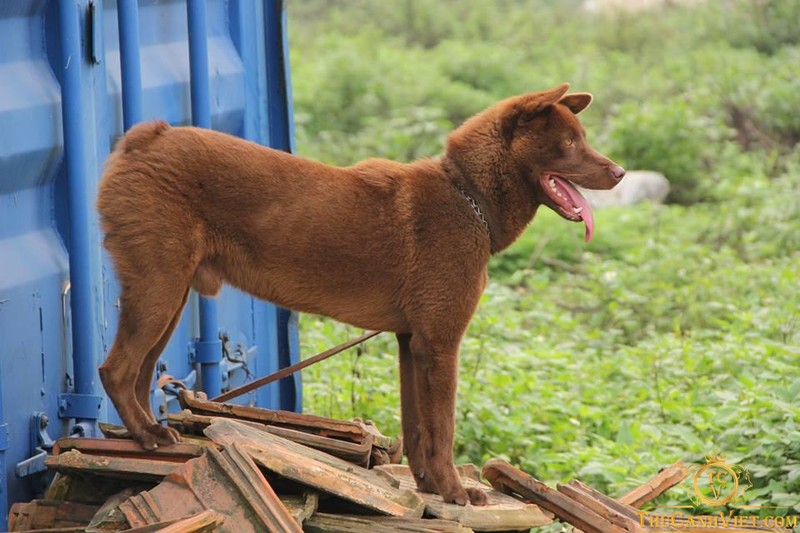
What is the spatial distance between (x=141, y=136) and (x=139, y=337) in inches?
27.0

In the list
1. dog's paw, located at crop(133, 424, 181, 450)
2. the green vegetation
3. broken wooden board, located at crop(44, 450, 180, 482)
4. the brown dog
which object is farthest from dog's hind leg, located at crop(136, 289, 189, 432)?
the green vegetation

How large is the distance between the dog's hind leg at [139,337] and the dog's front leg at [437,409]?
0.95 meters

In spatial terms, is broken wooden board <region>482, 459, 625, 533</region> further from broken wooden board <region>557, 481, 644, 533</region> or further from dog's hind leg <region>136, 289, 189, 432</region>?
dog's hind leg <region>136, 289, 189, 432</region>

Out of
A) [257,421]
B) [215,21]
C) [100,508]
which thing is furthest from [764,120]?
[100,508]

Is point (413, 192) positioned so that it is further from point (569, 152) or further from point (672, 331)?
point (672, 331)

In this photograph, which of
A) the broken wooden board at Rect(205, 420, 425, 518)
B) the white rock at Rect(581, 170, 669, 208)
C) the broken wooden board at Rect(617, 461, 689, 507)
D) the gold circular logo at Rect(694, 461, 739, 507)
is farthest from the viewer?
the white rock at Rect(581, 170, 669, 208)

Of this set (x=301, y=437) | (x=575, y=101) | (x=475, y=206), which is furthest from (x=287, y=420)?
(x=575, y=101)

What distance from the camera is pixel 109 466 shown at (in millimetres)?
3848

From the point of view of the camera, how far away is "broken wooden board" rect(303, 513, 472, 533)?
3.89m

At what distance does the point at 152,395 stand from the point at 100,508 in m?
0.94

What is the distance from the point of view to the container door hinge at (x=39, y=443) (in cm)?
401

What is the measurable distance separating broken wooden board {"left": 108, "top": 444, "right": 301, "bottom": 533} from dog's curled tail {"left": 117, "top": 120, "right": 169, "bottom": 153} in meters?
1.11

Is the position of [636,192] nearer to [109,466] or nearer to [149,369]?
[149,369]

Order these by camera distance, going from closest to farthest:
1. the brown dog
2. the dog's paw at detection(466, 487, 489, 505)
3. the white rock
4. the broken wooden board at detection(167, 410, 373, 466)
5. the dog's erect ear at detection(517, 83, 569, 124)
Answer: the brown dog
the broken wooden board at detection(167, 410, 373, 466)
the dog's paw at detection(466, 487, 489, 505)
the dog's erect ear at detection(517, 83, 569, 124)
the white rock
